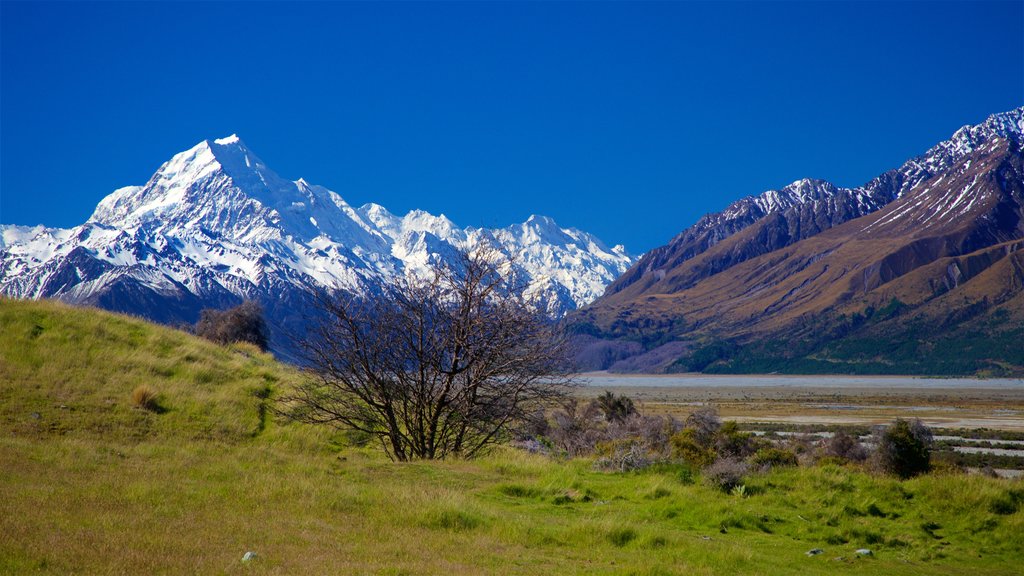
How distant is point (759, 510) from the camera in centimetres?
1402

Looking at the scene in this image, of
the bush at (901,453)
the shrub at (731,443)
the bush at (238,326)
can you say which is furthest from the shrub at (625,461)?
the bush at (238,326)

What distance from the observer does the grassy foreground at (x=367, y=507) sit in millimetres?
9047

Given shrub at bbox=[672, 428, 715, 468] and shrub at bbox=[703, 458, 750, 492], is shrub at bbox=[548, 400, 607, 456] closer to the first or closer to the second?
shrub at bbox=[672, 428, 715, 468]

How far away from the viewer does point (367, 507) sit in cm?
1191

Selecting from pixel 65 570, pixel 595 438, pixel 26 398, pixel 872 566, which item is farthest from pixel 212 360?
pixel 872 566

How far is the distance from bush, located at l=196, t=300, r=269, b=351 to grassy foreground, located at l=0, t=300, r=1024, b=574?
32.5m

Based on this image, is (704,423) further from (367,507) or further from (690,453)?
(367,507)

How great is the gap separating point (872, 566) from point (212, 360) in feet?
67.7

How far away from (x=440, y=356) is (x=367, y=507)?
8.35m

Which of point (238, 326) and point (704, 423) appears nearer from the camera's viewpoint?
point (704, 423)

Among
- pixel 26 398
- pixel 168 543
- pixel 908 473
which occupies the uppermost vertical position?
pixel 26 398

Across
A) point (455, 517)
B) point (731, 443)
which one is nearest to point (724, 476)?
point (455, 517)

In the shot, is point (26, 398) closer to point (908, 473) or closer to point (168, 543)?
point (168, 543)

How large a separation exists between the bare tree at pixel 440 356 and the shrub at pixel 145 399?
3.44m
